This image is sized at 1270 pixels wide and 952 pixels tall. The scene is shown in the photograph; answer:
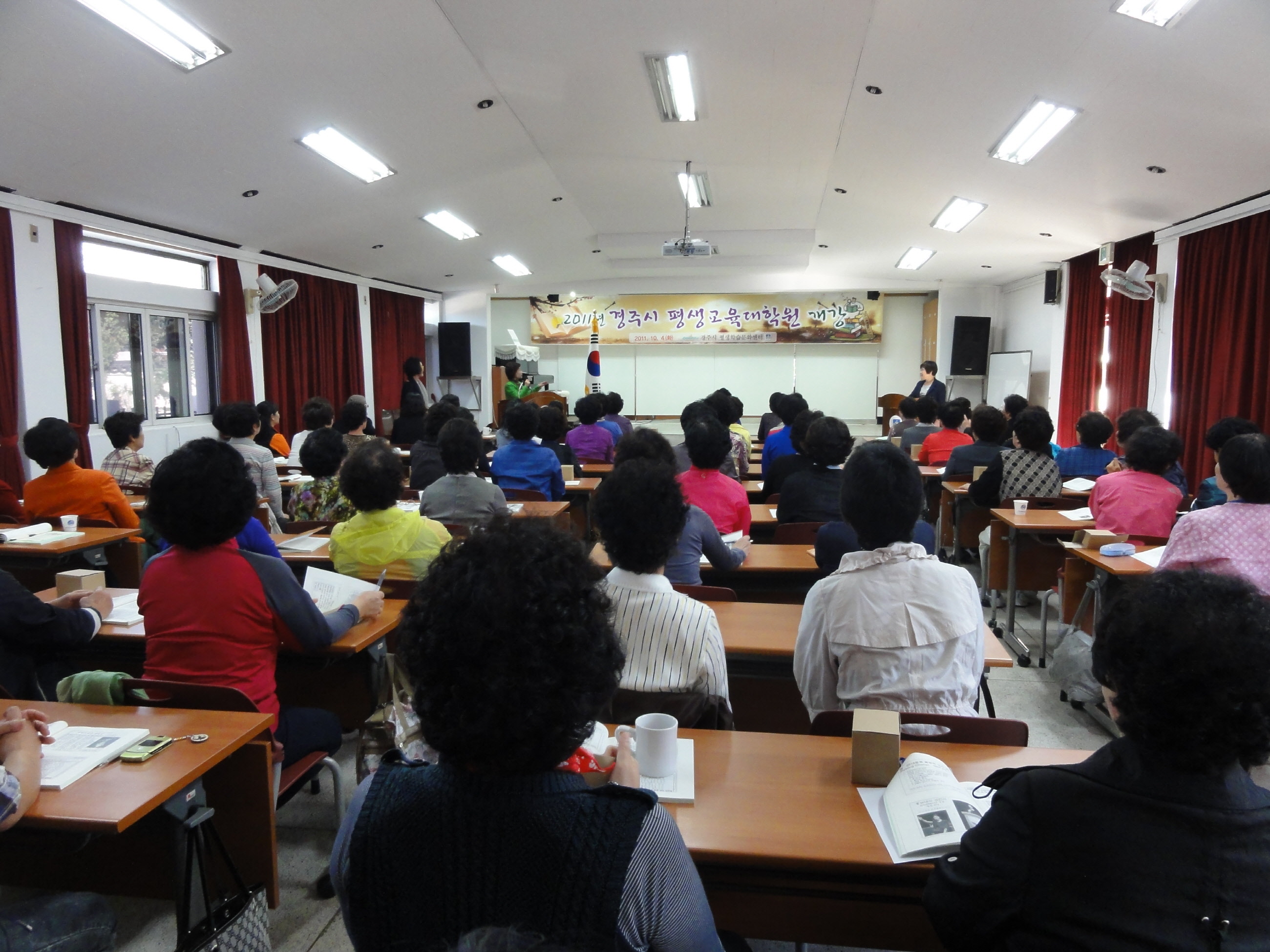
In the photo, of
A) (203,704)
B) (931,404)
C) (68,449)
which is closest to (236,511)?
(203,704)

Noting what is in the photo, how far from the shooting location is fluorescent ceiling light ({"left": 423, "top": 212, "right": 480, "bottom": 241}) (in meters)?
8.66

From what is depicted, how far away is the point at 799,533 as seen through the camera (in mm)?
3697

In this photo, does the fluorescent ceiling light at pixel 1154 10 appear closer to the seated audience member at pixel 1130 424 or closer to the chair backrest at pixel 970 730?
the seated audience member at pixel 1130 424

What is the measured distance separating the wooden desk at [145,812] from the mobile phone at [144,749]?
1 centimetres

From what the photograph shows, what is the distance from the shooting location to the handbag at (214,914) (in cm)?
162

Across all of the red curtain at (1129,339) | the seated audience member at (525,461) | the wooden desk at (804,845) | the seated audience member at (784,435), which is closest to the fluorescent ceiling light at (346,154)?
the seated audience member at (525,461)

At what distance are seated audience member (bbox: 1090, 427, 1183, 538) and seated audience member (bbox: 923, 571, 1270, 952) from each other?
122 inches

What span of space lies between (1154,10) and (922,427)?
11.5ft

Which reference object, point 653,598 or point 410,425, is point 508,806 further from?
point 410,425

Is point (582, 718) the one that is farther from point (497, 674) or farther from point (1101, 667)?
point (1101, 667)

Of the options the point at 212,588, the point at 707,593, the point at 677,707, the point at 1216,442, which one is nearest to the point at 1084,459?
the point at 1216,442

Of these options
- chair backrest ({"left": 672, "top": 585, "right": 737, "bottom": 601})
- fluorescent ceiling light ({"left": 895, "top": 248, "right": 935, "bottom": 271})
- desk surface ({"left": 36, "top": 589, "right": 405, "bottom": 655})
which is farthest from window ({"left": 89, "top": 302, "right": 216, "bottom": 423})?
fluorescent ceiling light ({"left": 895, "top": 248, "right": 935, "bottom": 271})

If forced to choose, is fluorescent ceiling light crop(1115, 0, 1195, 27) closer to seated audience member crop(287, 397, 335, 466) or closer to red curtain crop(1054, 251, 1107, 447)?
seated audience member crop(287, 397, 335, 466)

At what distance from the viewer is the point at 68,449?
162 inches
